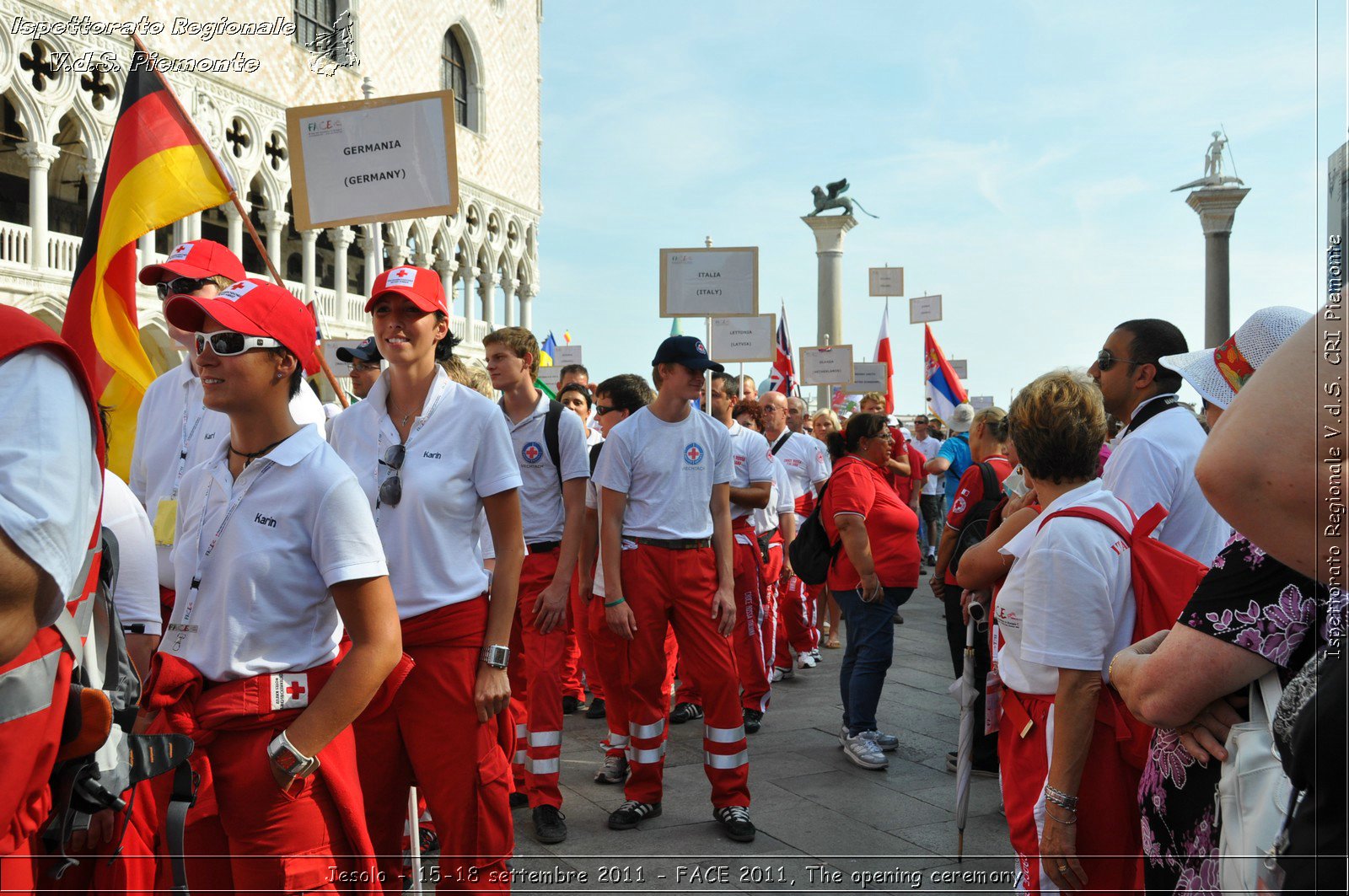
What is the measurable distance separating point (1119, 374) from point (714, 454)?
196 cm

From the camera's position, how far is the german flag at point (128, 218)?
427 cm

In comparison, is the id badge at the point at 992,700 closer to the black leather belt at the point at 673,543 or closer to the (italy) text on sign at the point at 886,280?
the black leather belt at the point at 673,543

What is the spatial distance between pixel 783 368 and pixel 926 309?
3487mm

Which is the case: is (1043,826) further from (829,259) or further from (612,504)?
(829,259)

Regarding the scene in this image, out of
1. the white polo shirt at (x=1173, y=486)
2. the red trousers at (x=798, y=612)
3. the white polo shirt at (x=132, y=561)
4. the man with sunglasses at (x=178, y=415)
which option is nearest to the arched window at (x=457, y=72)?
the red trousers at (x=798, y=612)

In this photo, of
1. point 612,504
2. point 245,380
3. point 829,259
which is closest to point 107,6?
point 829,259

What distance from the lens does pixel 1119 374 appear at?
3.86m

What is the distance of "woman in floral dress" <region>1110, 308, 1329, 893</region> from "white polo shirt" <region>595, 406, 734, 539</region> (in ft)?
9.90

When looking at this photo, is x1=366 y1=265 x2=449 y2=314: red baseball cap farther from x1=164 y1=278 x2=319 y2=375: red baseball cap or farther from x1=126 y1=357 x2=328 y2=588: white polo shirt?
x1=164 y1=278 x2=319 y2=375: red baseball cap

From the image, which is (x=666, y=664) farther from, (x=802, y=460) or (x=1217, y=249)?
(x=1217, y=249)

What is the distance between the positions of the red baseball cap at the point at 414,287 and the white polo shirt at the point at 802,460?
5790 mm

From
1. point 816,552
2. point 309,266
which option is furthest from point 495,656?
point 309,266

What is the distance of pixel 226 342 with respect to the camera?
2307mm

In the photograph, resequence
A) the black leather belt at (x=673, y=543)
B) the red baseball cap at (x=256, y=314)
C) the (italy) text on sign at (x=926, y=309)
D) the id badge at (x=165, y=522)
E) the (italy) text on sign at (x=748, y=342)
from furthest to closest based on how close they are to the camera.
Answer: the (italy) text on sign at (x=926, y=309) < the (italy) text on sign at (x=748, y=342) < the black leather belt at (x=673, y=543) < the id badge at (x=165, y=522) < the red baseball cap at (x=256, y=314)
